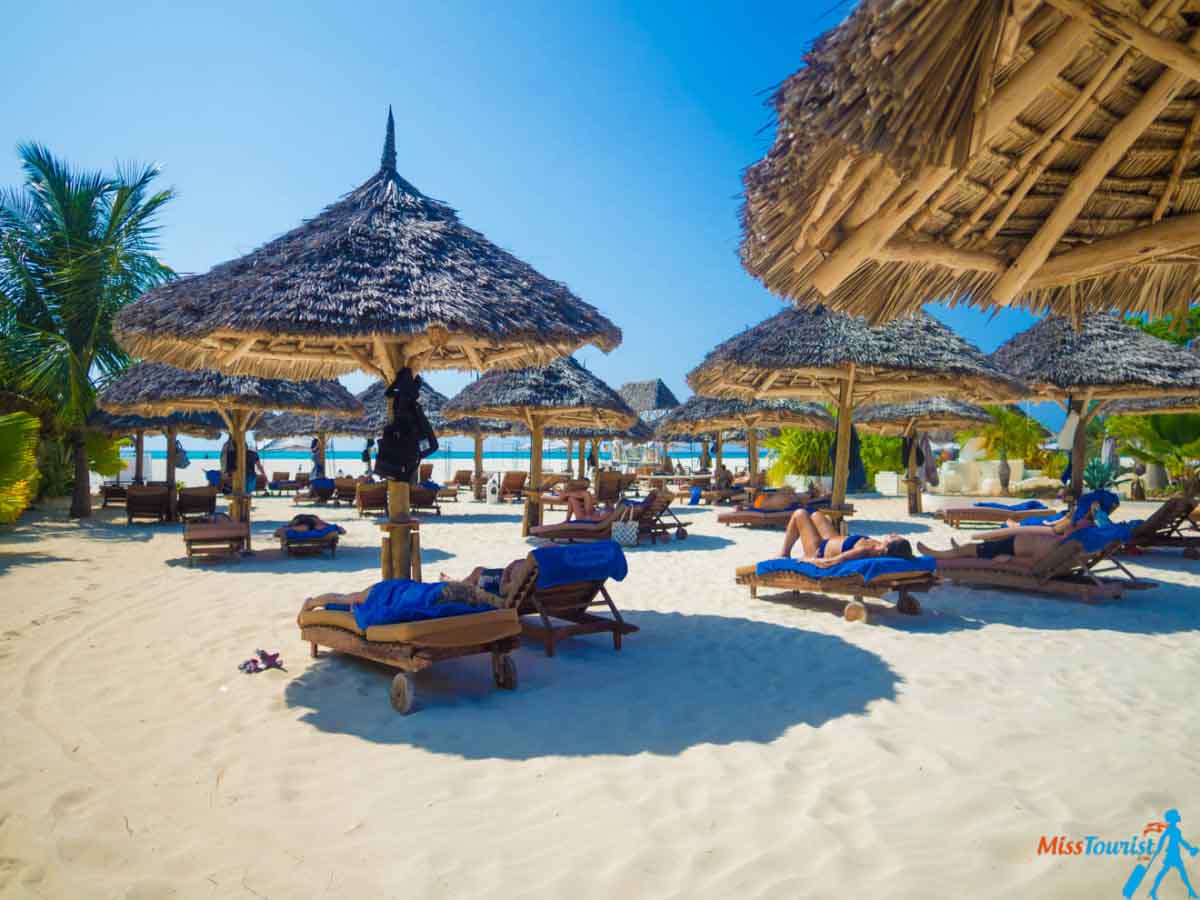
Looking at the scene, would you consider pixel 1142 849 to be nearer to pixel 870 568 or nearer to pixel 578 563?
pixel 578 563

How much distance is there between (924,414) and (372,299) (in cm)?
1505

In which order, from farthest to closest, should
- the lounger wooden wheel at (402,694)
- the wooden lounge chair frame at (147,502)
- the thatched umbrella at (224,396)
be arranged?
the wooden lounge chair frame at (147,502), the thatched umbrella at (224,396), the lounger wooden wheel at (402,694)

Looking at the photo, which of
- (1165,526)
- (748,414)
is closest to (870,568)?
(1165,526)

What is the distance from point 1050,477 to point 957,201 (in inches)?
875

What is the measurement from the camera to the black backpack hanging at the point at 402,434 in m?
5.06

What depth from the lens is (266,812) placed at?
107 inches

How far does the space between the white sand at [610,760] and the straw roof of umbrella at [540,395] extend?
781cm

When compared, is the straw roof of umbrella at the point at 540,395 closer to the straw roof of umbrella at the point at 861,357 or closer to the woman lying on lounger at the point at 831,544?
the straw roof of umbrella at the point at 861,357

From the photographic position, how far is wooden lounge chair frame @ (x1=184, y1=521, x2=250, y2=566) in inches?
348

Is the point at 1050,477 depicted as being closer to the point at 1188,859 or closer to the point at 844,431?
the point at 844,431

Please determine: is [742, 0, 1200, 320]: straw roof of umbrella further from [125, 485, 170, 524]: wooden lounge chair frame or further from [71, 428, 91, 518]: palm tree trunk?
[71, 428, 91, 518]: palm tree trunk

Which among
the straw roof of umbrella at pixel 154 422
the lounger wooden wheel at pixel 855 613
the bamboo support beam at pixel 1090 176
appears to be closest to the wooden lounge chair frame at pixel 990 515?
the lounger wooden wheel at pixel 855 613

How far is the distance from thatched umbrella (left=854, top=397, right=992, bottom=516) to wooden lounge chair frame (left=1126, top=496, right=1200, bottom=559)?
6.23 m

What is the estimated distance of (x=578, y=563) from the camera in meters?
5.05
